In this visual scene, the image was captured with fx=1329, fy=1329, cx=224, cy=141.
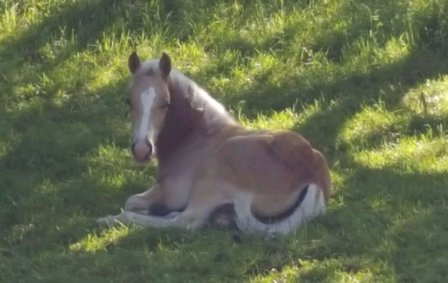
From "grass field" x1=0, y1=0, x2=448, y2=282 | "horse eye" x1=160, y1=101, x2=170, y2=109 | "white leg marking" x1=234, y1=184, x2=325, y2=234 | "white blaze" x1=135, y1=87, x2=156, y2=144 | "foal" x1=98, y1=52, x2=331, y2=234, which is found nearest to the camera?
"grass field" x1=0, y1=0, x2=448, y2=282

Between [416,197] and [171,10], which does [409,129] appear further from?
[171,10]

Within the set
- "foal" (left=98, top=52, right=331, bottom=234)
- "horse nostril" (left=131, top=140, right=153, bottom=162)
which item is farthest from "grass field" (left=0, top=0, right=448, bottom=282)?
"horse nostril" (left=131, top=140, right=153, bottom=162)

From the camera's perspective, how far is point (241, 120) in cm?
1145

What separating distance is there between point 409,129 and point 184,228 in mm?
2825

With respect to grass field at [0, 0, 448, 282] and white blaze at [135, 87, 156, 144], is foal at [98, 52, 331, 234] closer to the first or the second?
white blaze at [135, 87, 156, 144]

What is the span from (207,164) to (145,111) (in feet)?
1.88

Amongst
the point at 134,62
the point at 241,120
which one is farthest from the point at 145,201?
the point at 241,120

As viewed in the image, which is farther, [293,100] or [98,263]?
[293,100]

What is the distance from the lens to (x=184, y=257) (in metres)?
8.41

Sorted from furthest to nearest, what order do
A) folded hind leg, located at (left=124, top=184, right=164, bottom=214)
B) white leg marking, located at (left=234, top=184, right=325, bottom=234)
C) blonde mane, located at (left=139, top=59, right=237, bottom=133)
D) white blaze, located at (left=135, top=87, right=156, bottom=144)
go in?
blonde mane, located at (left=139, top=59, right=237, bottom=133)
folded hind leg, located at (left=124, top=184, right=164, bottom=214)
white blaze, located at (left=135, top=87, right=156, bottom=144)
white leg marking, located at (left=234, top=184, right=325, bottom=234)

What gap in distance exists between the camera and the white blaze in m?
9.14

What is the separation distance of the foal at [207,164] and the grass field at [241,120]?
0.62 ft

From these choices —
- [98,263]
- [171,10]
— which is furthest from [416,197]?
[171,10]

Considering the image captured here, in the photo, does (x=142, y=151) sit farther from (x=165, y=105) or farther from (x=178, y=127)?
(x=178, y=127)
